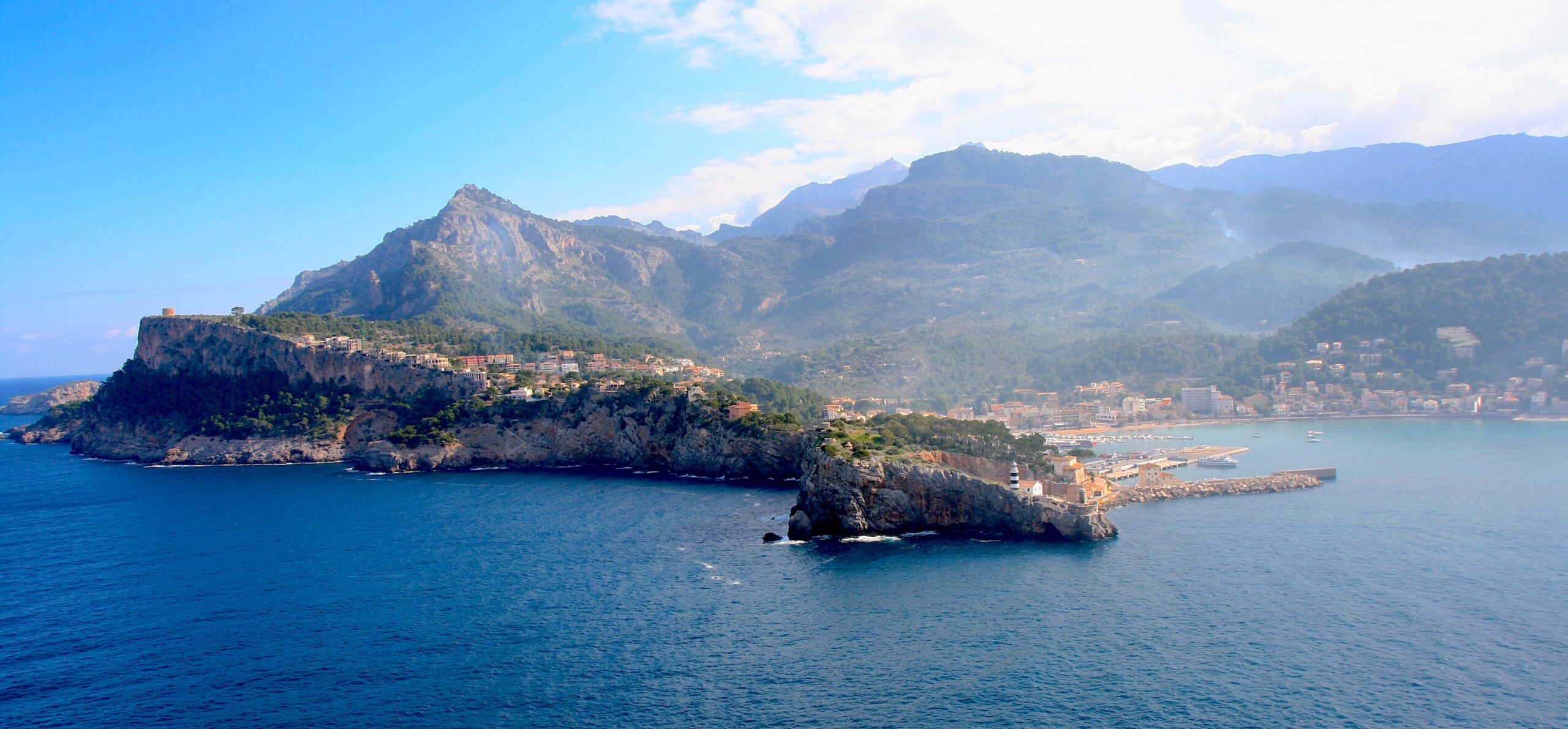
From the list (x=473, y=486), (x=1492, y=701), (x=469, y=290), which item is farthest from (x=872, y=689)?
(x=469, y=290)

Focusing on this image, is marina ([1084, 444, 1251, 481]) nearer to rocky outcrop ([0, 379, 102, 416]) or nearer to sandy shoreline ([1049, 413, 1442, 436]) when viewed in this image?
sandy shoreline ([1049, 413, 1442, 436])

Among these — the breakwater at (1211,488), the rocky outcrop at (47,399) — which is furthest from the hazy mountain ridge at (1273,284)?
the rocky outcrop at (47,399)

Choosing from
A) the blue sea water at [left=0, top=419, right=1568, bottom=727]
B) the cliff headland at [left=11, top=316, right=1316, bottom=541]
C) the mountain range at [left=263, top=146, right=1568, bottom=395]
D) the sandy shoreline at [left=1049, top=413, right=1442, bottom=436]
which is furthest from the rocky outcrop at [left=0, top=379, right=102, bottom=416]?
the sandy shoreline at [left=1049, top=413, right=1442, bottom=436]

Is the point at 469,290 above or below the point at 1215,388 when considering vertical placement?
above

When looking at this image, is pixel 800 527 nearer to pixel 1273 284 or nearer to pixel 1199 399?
pixel 1199 399

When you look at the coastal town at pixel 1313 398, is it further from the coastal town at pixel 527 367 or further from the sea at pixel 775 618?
the sea at pixel 775 618

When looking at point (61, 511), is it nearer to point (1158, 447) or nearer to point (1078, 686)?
point (1078, 686)
